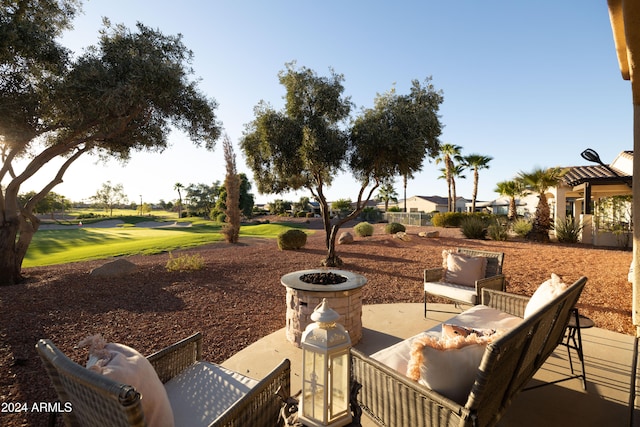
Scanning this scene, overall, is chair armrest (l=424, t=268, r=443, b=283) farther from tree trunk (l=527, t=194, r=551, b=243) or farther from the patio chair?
tree trunk (l=527, t=194, r=551, b=243)

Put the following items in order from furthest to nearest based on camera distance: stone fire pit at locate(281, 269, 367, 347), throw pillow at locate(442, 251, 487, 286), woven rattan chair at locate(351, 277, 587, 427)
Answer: throw pillow at locate(442, 251, 487, 286) → stone fire pit at locate(281, 269, 367, 347) → woven rattan chair at locate(351, 277, 587, 427)

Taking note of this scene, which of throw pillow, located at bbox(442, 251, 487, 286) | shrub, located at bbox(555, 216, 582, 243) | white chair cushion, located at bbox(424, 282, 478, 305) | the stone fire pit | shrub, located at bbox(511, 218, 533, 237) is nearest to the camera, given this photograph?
the stone fire pit

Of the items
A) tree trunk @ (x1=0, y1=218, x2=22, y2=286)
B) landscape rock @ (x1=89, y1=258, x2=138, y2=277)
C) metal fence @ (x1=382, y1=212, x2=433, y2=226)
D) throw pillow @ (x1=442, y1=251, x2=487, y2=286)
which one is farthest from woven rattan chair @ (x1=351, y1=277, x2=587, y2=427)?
metal fence @ (x1=382, y1=212, x2=433, y2=226)

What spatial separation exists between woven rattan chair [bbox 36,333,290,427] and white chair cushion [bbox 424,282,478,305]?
362cm

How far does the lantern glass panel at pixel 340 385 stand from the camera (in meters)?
1.96

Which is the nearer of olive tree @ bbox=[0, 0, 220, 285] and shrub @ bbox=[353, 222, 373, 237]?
olive tree @ bbox=[0, 0, 220, 285]

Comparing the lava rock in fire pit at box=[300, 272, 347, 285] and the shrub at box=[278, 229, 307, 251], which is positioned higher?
the lava rock in fire pit at box=[300, 272, 347, 285]

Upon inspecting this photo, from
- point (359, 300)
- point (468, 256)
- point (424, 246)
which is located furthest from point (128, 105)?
point (424, 246)

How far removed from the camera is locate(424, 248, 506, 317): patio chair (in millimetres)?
4707

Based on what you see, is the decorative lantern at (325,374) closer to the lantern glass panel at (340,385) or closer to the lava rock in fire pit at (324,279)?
the lantern glass panel at (340,385)

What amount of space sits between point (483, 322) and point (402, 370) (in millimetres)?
1685

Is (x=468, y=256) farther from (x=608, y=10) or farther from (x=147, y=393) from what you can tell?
(x=147, y=393)

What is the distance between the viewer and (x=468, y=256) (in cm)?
556

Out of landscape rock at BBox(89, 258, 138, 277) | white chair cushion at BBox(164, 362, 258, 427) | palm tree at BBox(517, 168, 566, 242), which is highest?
palm tree at BBox(517, 168, 566, 242)
